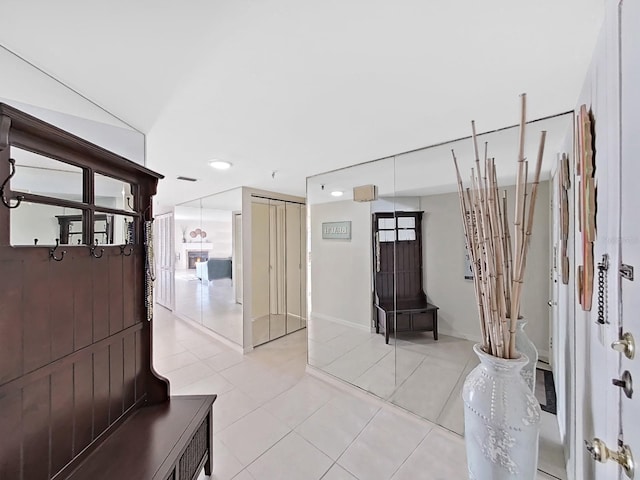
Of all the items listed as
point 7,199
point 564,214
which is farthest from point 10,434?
point 564,214

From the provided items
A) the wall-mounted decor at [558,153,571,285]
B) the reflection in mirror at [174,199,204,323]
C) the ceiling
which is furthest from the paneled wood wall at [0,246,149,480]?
the reflection in mirror at [174,199,204,323]

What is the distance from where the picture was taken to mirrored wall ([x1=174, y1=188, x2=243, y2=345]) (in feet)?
12.3

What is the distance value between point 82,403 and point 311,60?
1806mm

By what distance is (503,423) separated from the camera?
109cm

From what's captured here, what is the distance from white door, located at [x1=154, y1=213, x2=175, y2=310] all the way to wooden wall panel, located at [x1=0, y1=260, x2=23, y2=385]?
4.30 meters

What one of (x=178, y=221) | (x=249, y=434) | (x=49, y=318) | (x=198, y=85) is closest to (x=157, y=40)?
(x=198, y=85)

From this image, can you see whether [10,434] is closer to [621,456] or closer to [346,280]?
[621,456]

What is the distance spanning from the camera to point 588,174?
96 cm

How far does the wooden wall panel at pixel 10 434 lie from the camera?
2.79ft

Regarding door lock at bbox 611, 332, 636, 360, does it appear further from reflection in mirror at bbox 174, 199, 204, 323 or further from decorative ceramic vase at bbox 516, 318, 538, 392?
reflection in mirror at bbox 174, 199, 204, 323

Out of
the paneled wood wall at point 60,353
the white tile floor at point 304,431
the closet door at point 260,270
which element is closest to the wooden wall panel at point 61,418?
the paneled wood wall at point 60,353

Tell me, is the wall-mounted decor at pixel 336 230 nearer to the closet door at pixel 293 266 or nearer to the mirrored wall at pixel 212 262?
the closet door at pixel 293 266

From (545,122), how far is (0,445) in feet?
9.55

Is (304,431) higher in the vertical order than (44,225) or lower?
lower
